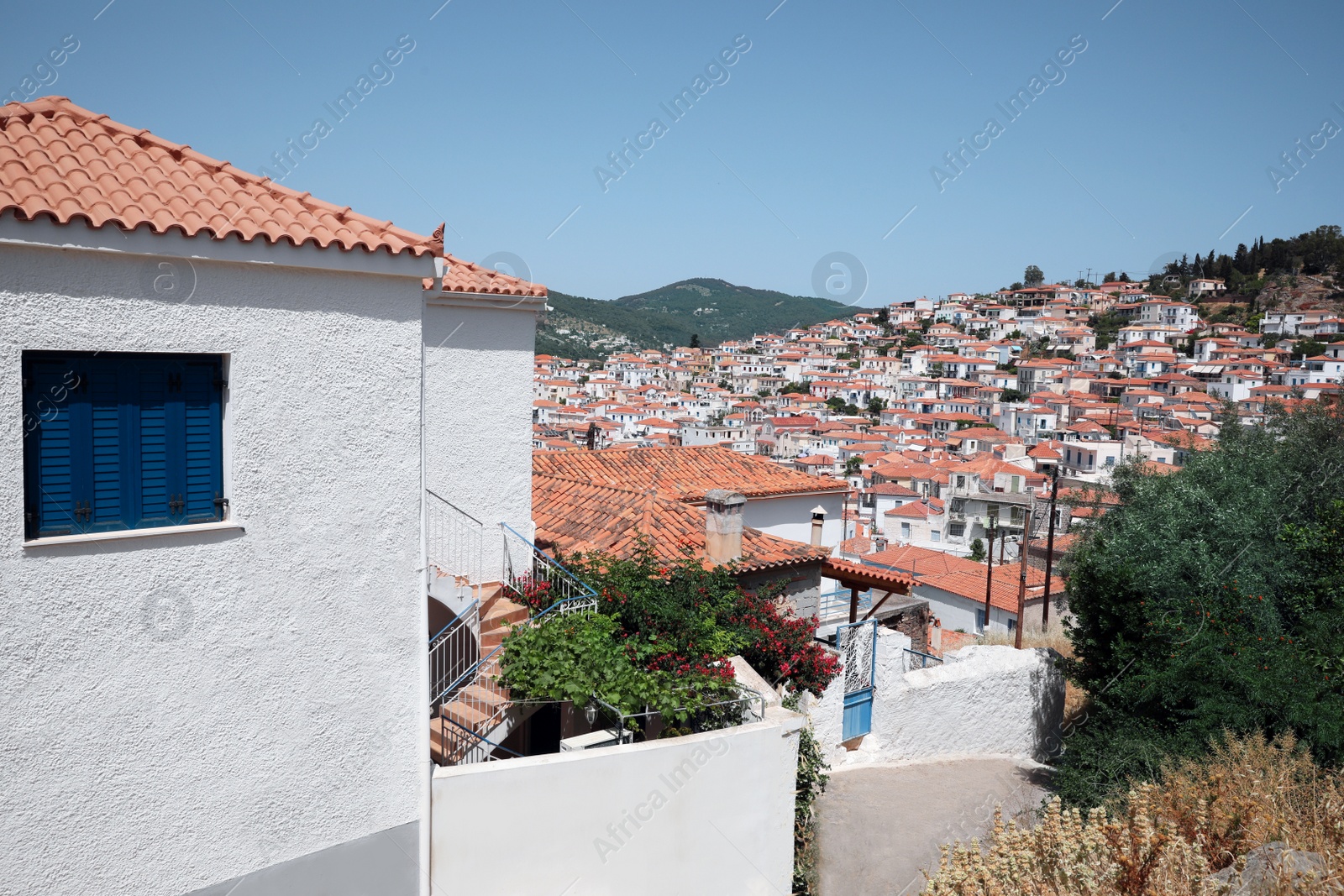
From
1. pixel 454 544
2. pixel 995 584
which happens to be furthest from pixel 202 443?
pixel 995 584

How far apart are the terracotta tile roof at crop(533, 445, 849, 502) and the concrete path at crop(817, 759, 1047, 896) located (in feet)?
20.1

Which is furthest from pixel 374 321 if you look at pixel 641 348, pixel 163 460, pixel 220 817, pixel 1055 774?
pixel 641 348

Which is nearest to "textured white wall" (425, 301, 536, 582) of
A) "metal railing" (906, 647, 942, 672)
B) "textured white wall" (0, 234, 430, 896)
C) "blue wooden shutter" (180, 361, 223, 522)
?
"textured white wall" (0, 234, 430, 896)

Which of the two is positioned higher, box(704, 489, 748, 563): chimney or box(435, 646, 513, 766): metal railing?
box(704, 489, 748, 563): chimney

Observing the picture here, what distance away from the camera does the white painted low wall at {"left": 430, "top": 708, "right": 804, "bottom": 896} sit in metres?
6.86

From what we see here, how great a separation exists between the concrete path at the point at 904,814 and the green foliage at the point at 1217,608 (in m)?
1.27

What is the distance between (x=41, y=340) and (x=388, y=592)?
103 inches

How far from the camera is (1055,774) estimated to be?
46.6 ft

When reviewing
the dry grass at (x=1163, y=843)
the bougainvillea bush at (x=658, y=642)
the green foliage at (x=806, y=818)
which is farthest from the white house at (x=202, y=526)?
the green foliage at (x=806, y=818)

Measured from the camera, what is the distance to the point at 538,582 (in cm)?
982

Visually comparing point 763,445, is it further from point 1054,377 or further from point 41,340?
point 41,340

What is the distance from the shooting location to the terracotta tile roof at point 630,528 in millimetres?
12312

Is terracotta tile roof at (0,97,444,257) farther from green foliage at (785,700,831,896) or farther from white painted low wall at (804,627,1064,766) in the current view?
white painted low wall at (804,627,1064,766)

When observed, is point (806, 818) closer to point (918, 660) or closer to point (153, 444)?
point (918, 660)
